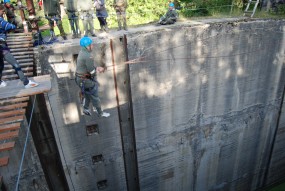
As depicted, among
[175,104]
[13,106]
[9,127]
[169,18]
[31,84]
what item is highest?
[169,18]

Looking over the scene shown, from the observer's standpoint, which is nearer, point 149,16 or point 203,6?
point 149,16

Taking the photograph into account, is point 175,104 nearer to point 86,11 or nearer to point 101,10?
point 101,10

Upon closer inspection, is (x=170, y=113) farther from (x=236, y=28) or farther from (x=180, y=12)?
(x=180, y=12)

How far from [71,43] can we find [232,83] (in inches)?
225

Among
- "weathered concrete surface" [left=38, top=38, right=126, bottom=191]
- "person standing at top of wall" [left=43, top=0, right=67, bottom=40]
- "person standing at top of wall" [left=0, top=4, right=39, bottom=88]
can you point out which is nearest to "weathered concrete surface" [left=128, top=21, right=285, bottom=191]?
"weathered concrete surface" [left=38, top=38, right=126, bottom=191]

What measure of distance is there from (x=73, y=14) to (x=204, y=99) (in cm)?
512

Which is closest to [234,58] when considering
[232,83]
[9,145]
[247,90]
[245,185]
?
[232,83]

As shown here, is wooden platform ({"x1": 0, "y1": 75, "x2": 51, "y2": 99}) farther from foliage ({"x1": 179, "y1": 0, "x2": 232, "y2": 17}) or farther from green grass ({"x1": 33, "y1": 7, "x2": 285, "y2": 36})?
foliage ({"x1": 179, "y1": 0, "x2": 232, "y2": 17})

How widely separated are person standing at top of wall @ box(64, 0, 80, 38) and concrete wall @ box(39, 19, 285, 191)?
0.86m

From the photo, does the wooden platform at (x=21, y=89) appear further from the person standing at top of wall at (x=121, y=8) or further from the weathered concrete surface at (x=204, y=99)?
the person standing at top of wall at (x=121, y=8)

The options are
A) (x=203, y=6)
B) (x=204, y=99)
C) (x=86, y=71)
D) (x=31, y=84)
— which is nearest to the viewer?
(x=31, y=84)

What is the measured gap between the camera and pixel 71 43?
6.84m

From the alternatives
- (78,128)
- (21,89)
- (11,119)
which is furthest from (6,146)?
(78,128)

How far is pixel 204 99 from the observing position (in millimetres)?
8781
